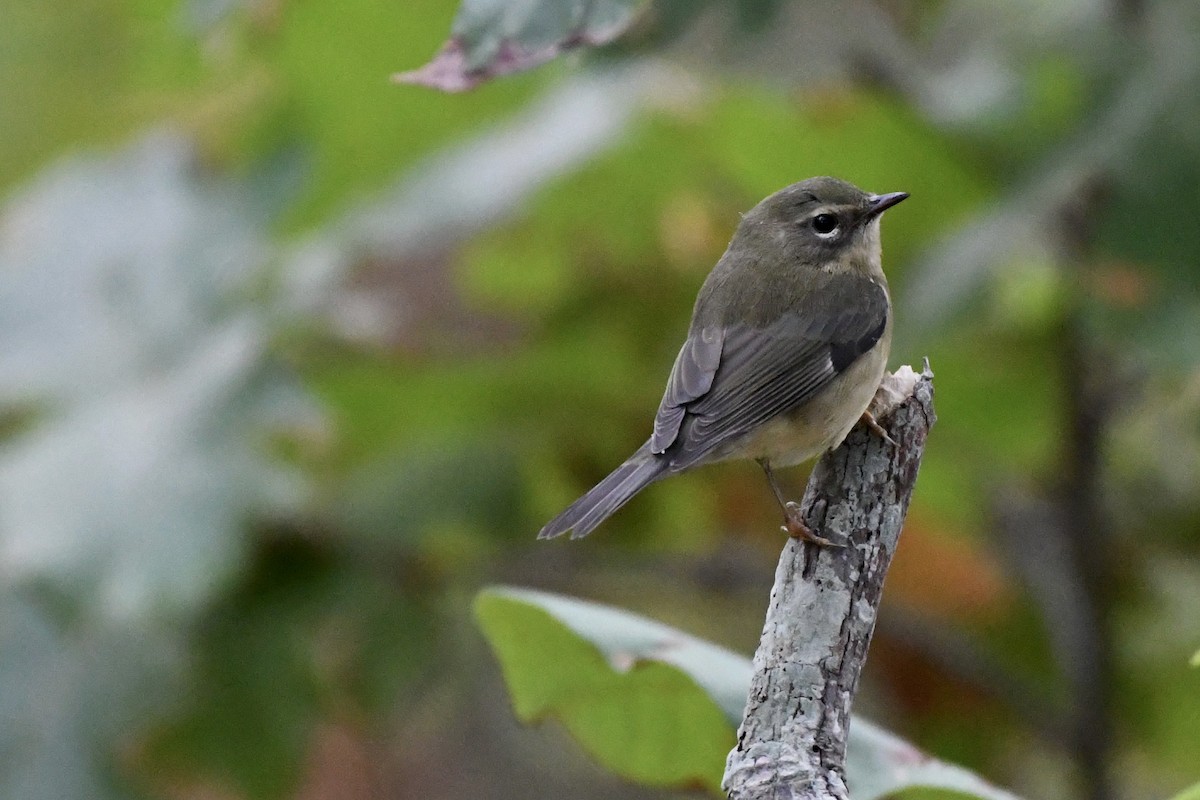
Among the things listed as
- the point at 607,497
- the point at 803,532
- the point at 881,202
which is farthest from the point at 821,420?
the point at 803,532

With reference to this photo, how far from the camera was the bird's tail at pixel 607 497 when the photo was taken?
2857 millimetres

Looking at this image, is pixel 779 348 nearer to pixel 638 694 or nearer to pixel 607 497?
pixel 607 497

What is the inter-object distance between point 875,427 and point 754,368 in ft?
2.86

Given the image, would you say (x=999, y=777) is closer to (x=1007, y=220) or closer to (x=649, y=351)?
(x=649, y=351)

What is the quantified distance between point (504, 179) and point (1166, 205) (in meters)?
1.63

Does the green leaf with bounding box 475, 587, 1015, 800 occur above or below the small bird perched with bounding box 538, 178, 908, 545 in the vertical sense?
below

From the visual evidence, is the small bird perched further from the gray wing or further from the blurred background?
the blurred background

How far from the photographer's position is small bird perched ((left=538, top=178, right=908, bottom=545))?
3145 millimetres

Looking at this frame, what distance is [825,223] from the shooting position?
3699 millimetres

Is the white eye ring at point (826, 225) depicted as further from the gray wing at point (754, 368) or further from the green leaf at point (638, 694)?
the green leaf at point (638, 694)

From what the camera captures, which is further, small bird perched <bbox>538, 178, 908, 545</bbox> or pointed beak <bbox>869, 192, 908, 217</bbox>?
pointed beak <bbox>869, 192, 908, 217</bbox>

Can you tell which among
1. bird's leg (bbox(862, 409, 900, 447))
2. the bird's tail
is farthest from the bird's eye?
bird's leg (bbox(862, 409, 900, 447))

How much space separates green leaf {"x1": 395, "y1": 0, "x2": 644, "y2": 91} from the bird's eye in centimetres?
148

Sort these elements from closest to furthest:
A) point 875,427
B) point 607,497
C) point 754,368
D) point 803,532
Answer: point 803,532, point 875,427, point 607,497, point 754,368
